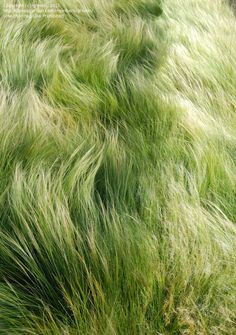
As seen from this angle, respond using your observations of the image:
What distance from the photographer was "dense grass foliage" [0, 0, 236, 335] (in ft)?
→ 2.29

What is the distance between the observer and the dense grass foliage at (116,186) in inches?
27.4

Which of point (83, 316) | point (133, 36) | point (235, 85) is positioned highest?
point (235, 85)

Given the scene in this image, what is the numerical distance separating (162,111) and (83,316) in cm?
70

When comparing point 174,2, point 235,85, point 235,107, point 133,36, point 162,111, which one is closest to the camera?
point 162,111

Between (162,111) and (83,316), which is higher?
(162,111)

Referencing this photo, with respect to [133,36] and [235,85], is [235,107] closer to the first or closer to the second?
[235,85]

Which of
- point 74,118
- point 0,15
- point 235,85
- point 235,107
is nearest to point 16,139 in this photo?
point 74,118

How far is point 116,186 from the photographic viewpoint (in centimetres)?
92

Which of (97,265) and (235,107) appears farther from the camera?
(235,107)

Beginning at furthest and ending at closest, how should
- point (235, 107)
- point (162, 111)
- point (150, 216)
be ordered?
point (235, 107)
point (162, 111)
point (150, 216)

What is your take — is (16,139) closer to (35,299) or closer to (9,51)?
(35,299)

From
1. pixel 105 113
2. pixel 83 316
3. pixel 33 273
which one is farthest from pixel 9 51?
pixel 83 316

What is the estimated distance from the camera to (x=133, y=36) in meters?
1.67

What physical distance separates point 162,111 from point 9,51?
0.68m
